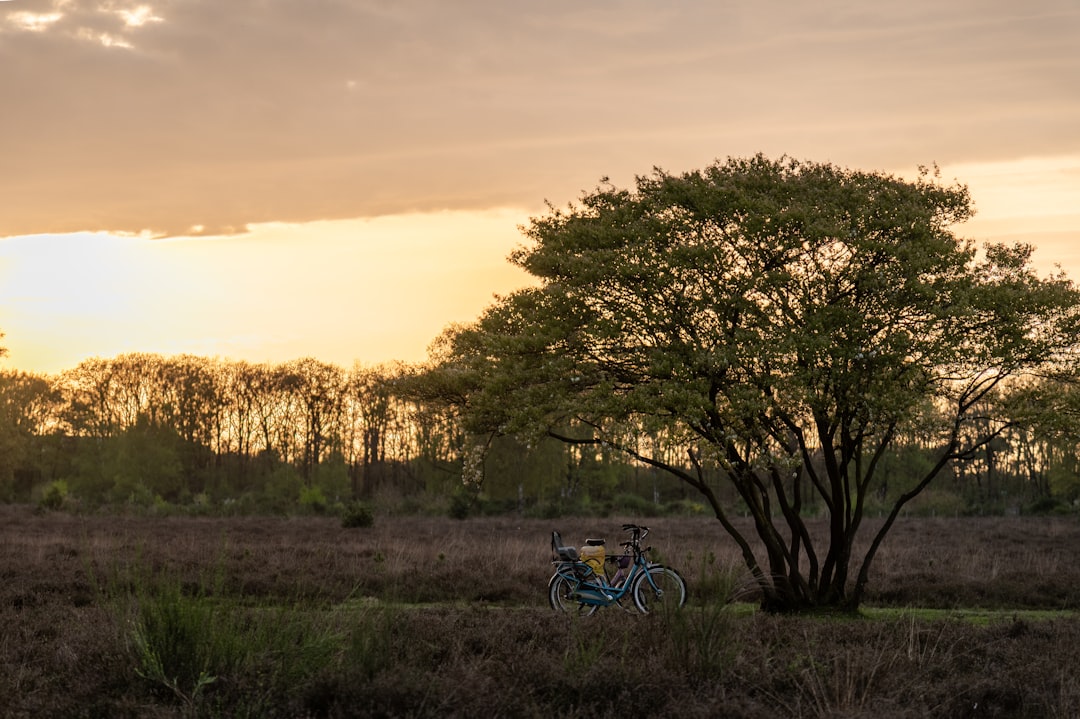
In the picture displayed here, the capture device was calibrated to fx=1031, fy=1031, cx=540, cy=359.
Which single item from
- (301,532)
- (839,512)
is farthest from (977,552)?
(301,532)

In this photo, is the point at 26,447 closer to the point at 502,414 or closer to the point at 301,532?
the point at 301,532

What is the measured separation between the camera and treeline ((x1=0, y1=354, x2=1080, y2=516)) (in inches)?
2486

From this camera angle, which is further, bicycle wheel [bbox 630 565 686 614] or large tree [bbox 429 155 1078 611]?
large tree [bbox 429 155 1078 611]

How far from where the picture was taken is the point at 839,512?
20438mm

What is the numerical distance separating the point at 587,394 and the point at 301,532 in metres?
21.9

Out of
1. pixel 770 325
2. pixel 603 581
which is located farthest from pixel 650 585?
pixel 770 325

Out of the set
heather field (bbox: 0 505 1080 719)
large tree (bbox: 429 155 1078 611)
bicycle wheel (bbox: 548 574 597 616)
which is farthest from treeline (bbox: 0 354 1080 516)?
heather field (bbox: 0 505 1080 719)

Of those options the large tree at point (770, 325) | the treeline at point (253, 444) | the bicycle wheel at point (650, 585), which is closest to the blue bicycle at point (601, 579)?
the bicycle wheel at point (650, 585)

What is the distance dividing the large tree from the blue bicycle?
76.1 inches

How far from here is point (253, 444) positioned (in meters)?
72.8

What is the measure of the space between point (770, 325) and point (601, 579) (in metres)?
5.37

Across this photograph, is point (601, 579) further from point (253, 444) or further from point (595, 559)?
point (253, 444)

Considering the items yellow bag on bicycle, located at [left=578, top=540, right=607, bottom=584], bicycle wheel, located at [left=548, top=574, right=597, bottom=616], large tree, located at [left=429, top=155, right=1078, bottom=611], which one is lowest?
bicycle wheel, located at [left=548, top=574, right=597, bottom=616]

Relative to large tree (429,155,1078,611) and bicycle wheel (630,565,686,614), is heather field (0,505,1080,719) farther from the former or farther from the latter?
large tree (429,155,1078,611)
